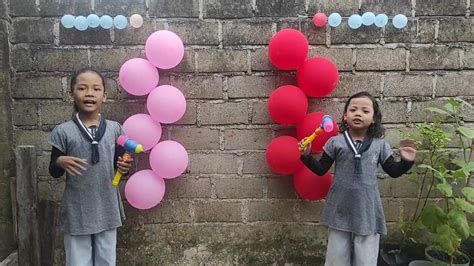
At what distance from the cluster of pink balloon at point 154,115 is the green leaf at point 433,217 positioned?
1.66 m

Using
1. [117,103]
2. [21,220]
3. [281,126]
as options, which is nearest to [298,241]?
[281,126]

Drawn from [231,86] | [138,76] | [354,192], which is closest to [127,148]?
[138,76]

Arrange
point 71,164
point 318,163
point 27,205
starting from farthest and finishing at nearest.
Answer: point 27,205, point 318,163, point 71,164

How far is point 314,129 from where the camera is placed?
291cm

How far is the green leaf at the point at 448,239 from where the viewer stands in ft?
8.71

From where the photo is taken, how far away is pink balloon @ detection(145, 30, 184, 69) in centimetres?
288

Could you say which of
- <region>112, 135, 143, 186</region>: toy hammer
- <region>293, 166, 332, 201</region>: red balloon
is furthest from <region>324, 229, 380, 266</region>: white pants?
<region>112, 135, 143, 186</region>: toy hammer

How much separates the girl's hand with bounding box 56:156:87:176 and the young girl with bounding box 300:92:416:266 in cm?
136

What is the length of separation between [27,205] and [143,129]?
104 centimetres

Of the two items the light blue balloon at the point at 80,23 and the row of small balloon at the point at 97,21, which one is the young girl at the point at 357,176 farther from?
the light blue balloon at the point at 80,23

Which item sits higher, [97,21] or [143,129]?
[97,21]

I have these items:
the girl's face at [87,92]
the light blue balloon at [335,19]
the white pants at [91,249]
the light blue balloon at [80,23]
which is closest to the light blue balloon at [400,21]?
the light blue balloon at [335,19]

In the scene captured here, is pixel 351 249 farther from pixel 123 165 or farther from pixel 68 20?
pixel 68 20

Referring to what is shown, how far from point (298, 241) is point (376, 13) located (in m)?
1.79
